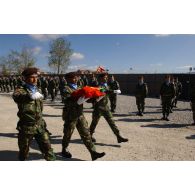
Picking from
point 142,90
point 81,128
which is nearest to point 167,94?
point 142,90

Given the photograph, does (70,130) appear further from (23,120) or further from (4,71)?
(4,71)

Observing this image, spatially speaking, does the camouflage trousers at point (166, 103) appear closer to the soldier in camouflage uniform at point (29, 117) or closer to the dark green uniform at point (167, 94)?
the dark green uniform at point (167, 94)

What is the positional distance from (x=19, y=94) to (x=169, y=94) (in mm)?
7803

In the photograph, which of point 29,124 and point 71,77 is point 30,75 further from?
point 71,77

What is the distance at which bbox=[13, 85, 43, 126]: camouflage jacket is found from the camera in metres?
5.08

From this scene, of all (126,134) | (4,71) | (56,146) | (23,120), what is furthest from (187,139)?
(4,71)

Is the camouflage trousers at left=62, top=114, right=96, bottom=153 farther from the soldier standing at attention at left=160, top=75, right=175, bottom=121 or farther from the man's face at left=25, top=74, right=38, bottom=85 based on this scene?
the soldier standing at attention at left=160, top=75, right=175, bottom=121

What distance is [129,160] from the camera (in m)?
6.21

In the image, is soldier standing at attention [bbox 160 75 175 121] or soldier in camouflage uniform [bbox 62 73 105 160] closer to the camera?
soldier in camouflage uniform [bbox 62 73 105 160]

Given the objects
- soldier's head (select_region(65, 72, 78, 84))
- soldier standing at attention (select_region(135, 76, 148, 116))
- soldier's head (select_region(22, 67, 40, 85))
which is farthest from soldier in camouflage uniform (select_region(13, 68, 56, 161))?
soldier standing at attention (select_region(135, 76, 148, 116))

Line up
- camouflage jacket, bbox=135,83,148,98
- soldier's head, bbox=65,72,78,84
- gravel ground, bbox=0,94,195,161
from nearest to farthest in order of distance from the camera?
soldier's head, bbox=65,72,78,84 → gravel ground, bbox=0,94,195,161 → camouflage jacket, bbox=135,83,148,98

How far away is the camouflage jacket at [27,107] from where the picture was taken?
508 cm

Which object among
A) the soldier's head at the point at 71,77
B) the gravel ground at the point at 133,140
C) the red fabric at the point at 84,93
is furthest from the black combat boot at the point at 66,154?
the soldier's head at the point at 71,77

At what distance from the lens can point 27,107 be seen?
5.20 metres
